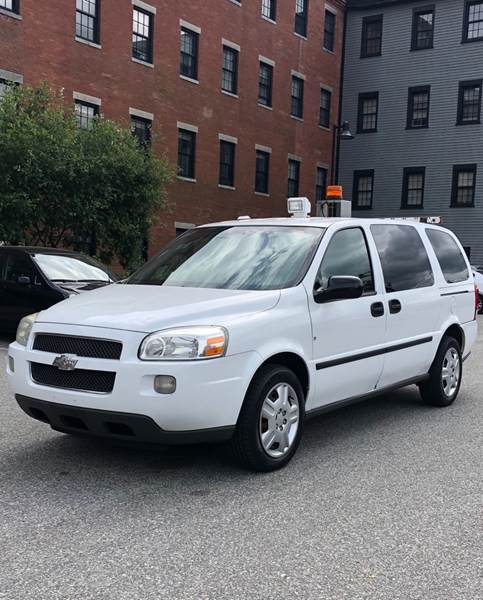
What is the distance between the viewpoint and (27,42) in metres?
19.1

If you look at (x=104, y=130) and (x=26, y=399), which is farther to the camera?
(x=104, y=130)

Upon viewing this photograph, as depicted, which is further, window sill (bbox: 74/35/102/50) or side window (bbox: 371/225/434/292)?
window sill (bbox: 74/35/102/50)

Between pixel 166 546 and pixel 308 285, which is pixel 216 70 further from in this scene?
pixel 166 546

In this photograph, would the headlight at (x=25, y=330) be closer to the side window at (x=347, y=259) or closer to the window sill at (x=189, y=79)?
the side window at (x=347, y=259)

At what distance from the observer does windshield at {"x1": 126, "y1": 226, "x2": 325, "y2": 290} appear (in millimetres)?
5051

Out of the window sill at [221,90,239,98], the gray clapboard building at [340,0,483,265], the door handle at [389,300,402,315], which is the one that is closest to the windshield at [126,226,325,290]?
the door handle at [389,300,402,315]

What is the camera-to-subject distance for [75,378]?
429 cm

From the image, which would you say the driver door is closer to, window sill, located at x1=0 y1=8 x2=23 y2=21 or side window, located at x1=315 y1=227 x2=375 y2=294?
side window, located at x1=315 y1=227 x2=375 y2=294

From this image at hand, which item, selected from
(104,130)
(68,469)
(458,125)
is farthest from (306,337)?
(458,125)

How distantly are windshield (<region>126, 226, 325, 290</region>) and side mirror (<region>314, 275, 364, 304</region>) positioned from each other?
21 cm

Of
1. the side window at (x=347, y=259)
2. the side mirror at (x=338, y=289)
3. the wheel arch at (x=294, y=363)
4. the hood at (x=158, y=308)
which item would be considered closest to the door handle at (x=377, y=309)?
the side window at (x=347, y=259)

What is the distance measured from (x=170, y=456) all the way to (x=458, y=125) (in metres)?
29.2

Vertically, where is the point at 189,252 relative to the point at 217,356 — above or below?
above

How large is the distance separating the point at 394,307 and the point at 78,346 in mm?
2864
